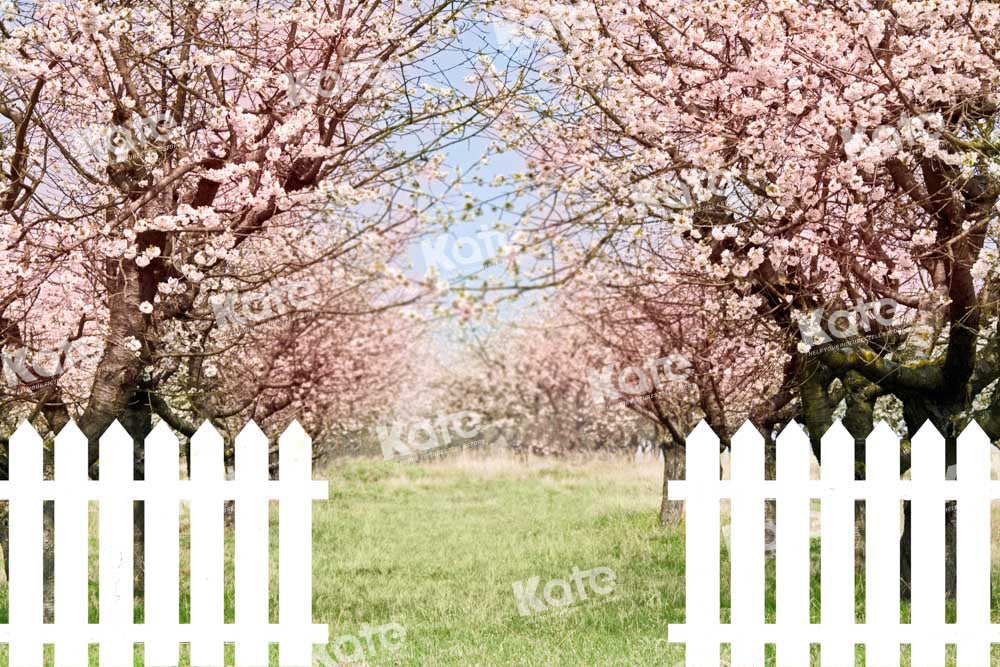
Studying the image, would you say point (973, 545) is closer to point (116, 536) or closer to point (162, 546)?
point (162, 546)

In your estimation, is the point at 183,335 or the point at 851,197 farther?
the point at 183,335

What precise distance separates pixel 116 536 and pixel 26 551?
554mm

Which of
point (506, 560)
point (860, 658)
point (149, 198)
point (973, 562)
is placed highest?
point (149, 198)

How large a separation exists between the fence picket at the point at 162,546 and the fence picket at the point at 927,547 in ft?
12.1

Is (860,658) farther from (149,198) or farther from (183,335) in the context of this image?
(183,335)

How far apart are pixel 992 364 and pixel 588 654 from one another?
378 centimetres

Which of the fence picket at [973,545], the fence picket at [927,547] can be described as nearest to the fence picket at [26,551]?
the fence picket at [927,547]

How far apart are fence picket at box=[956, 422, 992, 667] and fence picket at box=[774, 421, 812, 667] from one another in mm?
801

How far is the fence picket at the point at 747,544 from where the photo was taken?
4.85m

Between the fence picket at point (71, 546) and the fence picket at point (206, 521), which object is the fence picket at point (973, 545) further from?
the fence picket at point (71, 546)

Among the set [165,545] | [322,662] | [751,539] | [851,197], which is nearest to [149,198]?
[165,545]

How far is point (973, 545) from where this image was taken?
4.98 metres

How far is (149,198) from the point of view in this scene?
5.74m

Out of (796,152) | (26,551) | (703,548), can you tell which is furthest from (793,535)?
(26,551)
